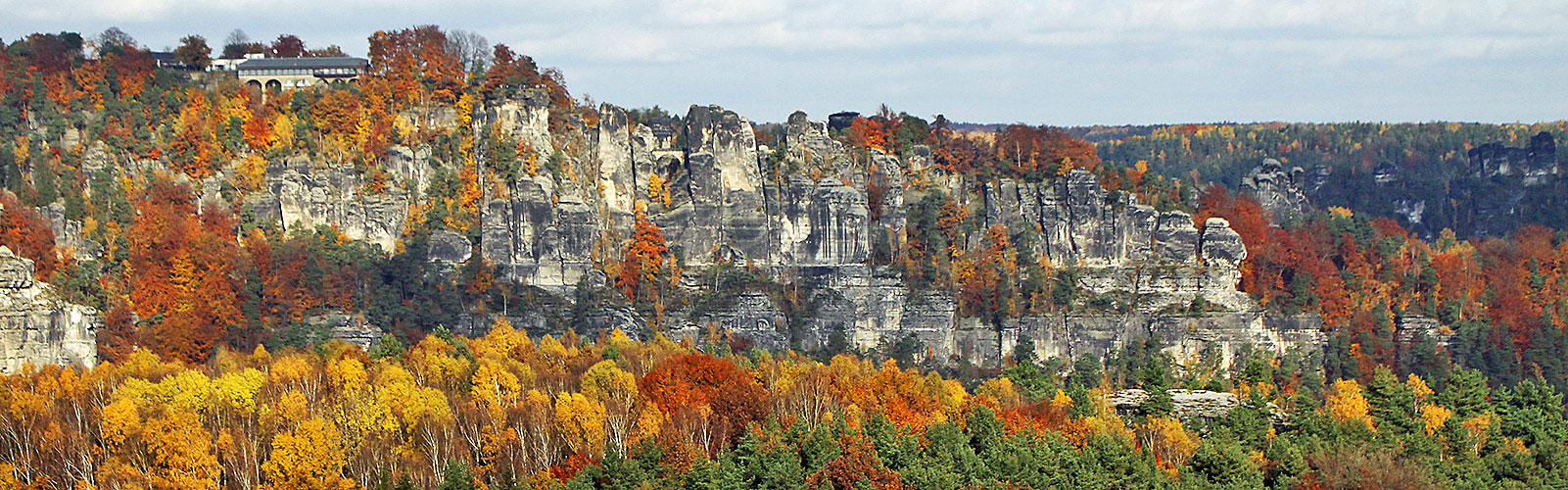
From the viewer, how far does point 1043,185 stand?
106 m

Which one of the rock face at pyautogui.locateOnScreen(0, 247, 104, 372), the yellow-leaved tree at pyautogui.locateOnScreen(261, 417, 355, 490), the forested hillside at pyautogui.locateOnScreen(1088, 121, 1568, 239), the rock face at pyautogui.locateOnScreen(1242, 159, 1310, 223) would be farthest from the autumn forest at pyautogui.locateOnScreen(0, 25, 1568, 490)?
the rock face at pyautogui.locateOnScreen(1242, 159, 1310, 223)

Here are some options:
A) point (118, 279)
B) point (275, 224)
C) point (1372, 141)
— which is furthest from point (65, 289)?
point (1372, 141)

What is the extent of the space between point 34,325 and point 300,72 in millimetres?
26706

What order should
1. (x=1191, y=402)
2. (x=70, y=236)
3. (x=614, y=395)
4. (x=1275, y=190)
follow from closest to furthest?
(x=614, y=395) < (x=1191, y=402) < (x=70, y=236) < (x=1275, y=190)

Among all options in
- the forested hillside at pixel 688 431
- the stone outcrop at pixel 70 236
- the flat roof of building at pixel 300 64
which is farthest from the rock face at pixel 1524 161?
the stone outcrop at pixel 70 236

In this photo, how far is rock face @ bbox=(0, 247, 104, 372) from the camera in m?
82.6

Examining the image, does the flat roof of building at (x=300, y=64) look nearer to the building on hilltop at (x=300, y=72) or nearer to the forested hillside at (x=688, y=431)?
the building on hilltop at (x=300, y=72)

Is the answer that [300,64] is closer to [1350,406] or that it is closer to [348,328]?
[348,328]

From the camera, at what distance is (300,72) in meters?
106

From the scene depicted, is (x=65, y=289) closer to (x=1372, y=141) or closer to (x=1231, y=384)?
(x=1231, y=384)

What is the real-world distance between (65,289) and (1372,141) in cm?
13548

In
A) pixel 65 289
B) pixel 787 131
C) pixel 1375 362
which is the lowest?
pixel 1375 362

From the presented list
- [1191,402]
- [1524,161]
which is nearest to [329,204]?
[1191,402]

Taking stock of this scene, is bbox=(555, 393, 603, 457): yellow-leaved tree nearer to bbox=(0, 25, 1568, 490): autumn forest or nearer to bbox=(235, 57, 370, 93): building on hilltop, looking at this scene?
bbox=(0, 25, 1568, 490): autumn forest
